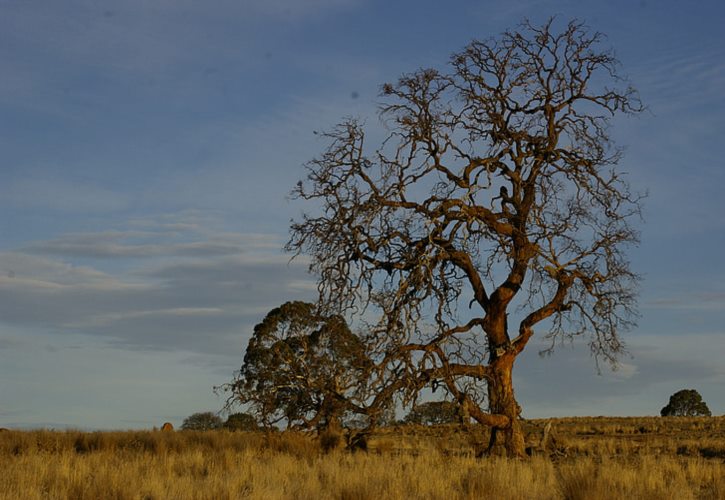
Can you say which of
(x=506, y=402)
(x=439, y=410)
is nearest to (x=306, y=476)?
(x=439, y=410)

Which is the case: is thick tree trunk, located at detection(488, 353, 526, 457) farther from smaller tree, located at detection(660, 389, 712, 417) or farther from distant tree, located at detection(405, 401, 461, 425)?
smaller tree, located at detection(660, 389, 712, 417)

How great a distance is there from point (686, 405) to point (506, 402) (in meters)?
48.0

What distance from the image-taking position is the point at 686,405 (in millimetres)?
64125

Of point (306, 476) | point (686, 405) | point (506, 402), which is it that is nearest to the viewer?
point (306, 476)

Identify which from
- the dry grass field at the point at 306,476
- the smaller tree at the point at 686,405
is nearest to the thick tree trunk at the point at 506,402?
the dry grass field at the point at 306,476

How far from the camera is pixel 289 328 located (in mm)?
36062

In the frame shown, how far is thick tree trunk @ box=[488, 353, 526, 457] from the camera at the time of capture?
2153 centimetres

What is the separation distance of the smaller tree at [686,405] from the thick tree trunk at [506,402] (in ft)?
153

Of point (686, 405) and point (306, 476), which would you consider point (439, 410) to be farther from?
point (686, 405)

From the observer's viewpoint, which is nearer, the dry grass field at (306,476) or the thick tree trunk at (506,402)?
the dry grass field at (306,476)

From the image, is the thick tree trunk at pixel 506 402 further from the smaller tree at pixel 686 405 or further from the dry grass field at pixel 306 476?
the smaller tree at pixel 686 405

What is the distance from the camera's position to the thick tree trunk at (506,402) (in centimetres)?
2153

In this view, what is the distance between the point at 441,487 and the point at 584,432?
25977 mm

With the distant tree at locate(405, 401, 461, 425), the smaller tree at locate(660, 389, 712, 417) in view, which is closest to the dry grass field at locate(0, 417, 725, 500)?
the distant tree at locate(405, 401, 461, 425)
